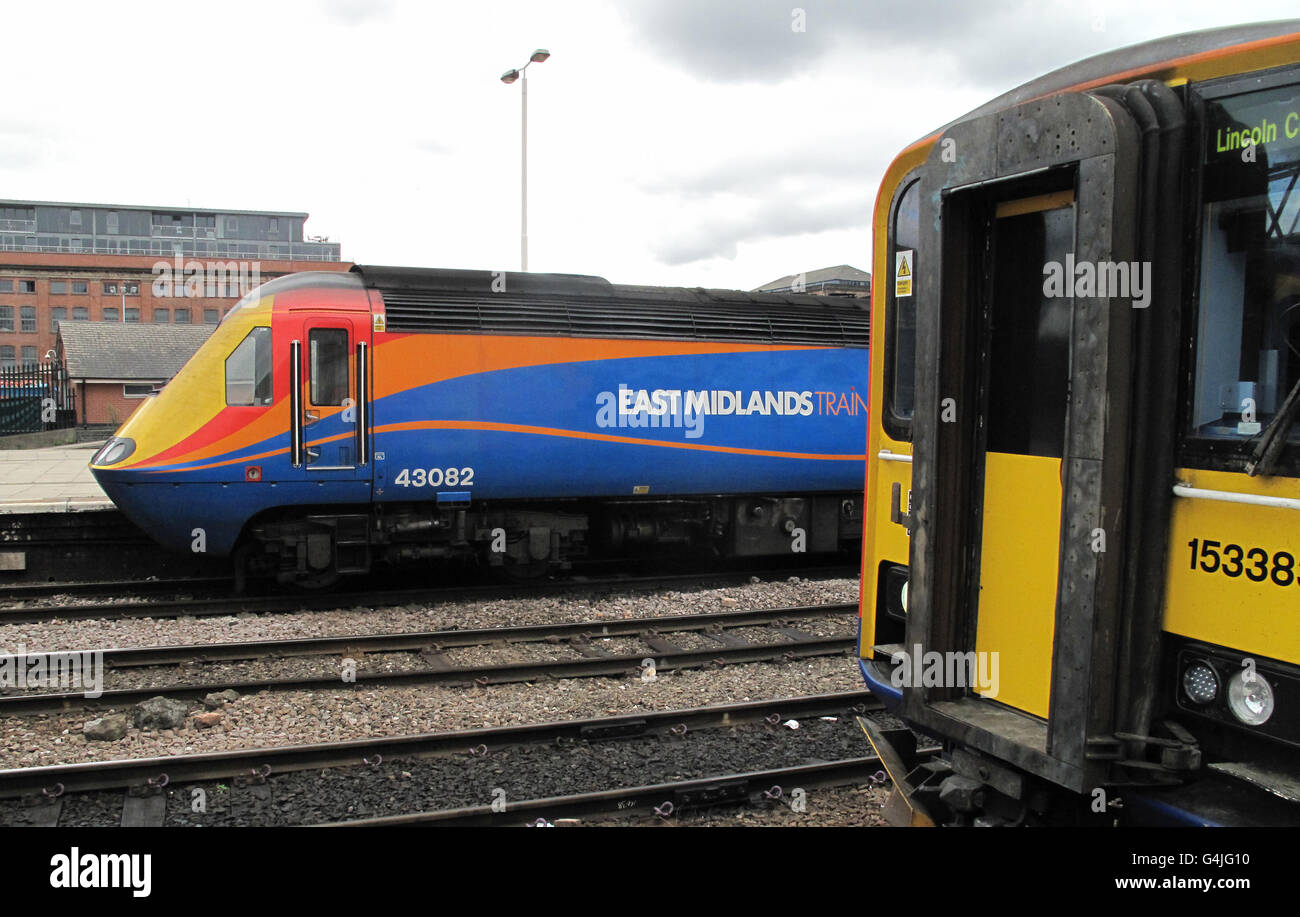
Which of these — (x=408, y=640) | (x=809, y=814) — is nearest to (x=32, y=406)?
(x=408, y=640)

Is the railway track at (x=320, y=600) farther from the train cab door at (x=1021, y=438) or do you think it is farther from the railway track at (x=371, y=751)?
the train cab door at (x=1021, y=438)

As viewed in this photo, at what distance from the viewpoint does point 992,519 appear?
11.5ft

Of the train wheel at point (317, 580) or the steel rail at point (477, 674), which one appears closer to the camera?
the steel rail at point (477, 674)

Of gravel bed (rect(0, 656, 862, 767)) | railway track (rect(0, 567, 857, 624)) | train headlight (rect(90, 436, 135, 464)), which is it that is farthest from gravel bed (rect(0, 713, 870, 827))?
train headlight (rect(90, 436, 135, 464))

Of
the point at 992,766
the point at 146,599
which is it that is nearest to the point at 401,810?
the point at 992,766

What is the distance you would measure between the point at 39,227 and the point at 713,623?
94.7m

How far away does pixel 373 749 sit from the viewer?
584cm

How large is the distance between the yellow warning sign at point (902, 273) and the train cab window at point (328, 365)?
7087mm

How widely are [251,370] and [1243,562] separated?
9211 millimetres

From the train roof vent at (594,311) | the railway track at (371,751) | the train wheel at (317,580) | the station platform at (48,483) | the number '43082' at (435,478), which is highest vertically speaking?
the train roof vent at (594,311)

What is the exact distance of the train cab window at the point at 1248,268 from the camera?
267cm

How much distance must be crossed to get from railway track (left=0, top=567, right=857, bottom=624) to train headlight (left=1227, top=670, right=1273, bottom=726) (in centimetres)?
844

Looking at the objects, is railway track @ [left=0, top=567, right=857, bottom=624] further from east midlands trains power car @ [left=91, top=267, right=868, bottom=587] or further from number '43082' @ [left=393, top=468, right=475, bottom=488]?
number '43082' @ [left=393, top=468, right=475, bottom=488]

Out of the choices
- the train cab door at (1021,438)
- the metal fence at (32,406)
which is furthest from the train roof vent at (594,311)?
the metal fence at (32,406)
